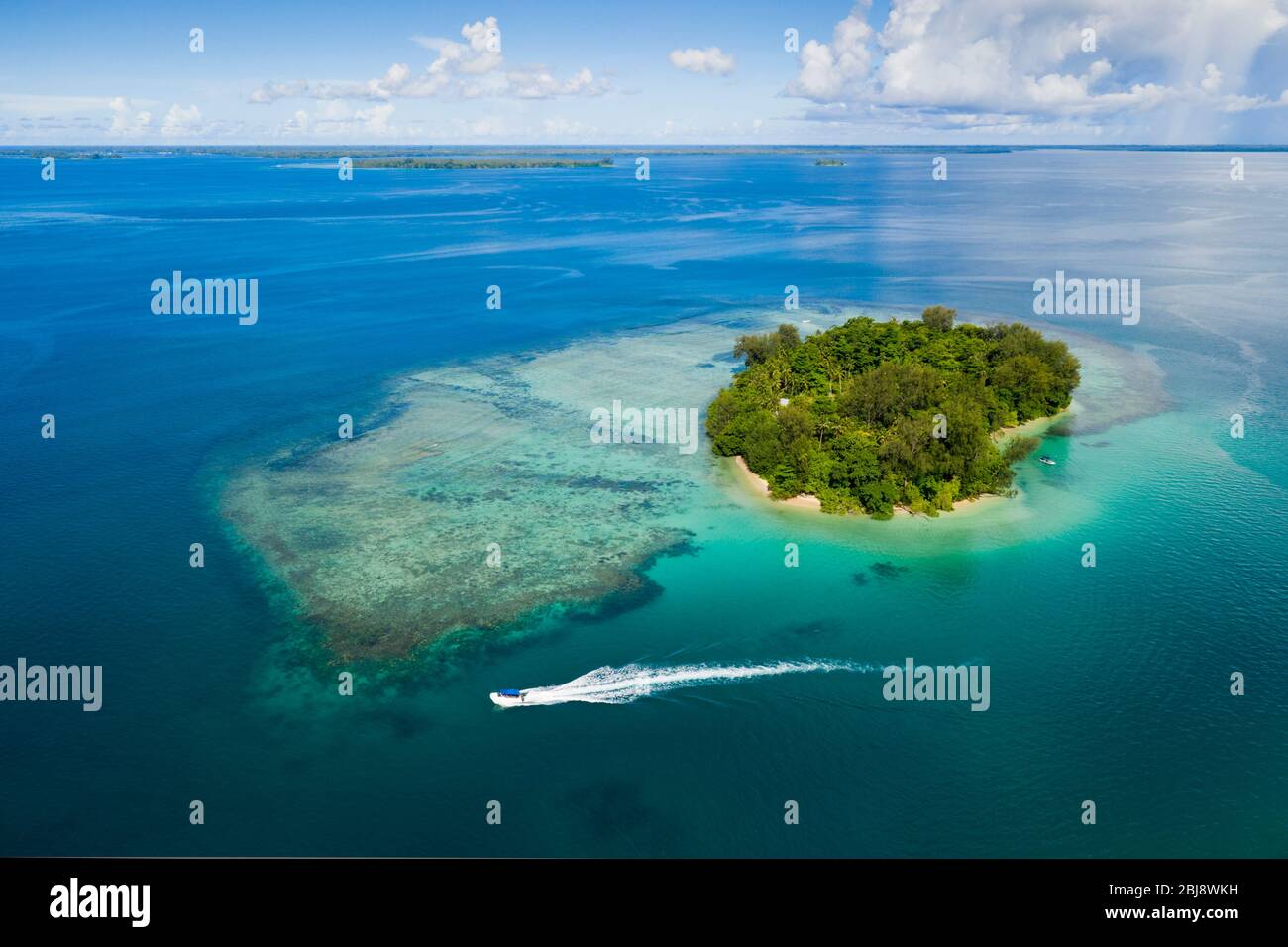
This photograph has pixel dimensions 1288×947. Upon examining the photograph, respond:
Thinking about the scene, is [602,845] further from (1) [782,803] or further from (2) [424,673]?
(2) [424,673]
